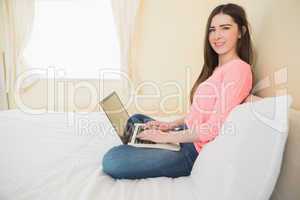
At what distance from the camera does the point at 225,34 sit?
1311mm

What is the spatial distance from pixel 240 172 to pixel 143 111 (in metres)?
1.89

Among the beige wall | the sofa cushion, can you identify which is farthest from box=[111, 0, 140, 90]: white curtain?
the sofa cushion

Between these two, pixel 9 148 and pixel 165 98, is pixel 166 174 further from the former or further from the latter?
pixel 165 98

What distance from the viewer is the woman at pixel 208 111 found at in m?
1.05

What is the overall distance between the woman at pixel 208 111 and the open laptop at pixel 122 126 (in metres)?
0.04

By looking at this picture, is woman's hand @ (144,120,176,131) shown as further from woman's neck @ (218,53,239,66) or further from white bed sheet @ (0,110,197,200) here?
woman's neck @ (218,53,239,66)

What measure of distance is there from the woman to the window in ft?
4.96

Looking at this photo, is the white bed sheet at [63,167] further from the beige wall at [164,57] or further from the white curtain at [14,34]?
the white curtain at [14,34]

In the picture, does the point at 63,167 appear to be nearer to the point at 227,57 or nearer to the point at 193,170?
the point at 193,170

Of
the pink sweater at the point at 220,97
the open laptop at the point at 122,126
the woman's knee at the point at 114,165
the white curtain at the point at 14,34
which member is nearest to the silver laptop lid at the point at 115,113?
the open laptop at the point at 122,126

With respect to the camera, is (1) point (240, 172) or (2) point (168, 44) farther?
(2) point (168, 44)

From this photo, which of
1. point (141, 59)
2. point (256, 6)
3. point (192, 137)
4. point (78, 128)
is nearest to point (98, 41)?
point (141, 59)

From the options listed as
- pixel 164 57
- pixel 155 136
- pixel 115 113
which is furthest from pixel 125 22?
pixel 155 136

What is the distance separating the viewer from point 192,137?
1156mm
